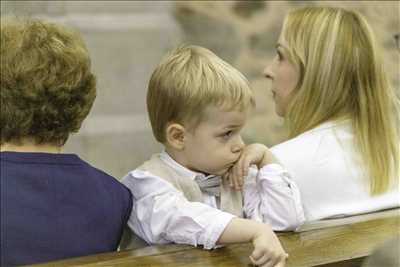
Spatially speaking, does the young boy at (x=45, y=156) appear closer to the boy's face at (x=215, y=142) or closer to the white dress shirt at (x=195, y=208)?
the white dress shirt at (x=195, y=208)

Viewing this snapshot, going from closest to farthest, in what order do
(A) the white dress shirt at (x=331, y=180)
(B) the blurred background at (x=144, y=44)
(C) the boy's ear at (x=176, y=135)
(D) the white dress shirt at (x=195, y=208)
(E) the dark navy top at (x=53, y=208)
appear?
1. (E) the dark navy top at (x=53, y=208)
2. (D) the white dress shirt at (x=195, y=208)
3. (C) the boy's ear at (x=176, y=135)
4. (A) the white dress shirt at (x=331, y=180)
5. (B) the blurred background at (x=144, y=44)

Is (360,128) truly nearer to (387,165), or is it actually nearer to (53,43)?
(387,165)

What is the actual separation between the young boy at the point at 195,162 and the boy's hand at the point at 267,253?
0.30 feet

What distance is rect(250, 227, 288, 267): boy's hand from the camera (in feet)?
5.16

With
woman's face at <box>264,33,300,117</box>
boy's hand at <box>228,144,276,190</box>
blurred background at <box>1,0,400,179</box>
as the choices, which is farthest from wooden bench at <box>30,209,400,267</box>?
blurred background at <box>1,0,400,179</box>

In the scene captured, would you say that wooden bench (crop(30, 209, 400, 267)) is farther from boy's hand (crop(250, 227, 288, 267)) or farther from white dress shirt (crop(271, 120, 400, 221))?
white dress shirt (crop(271, 120, 400, 221))

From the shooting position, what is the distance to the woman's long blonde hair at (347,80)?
2070mm

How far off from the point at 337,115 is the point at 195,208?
0.57m

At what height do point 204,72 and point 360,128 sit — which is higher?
point 204,72

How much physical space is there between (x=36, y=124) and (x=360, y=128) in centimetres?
78

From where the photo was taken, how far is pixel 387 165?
2039 millimetres

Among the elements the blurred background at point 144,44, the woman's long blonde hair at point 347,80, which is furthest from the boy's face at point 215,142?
the blurred background at point 144,44

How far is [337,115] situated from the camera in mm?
2100

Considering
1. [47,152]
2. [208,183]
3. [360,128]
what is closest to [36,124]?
[47,152]
